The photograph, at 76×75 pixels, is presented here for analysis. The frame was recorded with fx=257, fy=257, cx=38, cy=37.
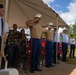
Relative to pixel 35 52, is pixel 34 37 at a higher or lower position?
higher

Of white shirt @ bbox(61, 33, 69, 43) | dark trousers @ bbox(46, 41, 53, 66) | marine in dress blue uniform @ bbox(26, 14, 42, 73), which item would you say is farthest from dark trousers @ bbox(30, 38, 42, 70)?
white shirt @ bbox(61, 33, 69, 43)

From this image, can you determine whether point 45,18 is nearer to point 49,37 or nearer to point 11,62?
point 49,37

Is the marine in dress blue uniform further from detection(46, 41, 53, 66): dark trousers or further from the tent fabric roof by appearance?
the tent fabric roof

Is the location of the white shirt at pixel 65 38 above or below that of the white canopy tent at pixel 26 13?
below

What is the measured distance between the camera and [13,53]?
8.12 metres

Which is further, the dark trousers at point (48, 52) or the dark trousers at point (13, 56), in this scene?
the dark trousers at point (48, 52)

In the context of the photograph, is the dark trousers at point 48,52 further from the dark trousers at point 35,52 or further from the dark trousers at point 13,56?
the dark trousers at point 13,56

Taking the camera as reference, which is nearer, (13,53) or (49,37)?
(13,53)

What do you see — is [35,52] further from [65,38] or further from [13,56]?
[65,38]

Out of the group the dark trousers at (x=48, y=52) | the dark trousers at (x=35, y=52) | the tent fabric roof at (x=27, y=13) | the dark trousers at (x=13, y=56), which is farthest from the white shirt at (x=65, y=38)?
the dark trousers at (x=13, y=56)

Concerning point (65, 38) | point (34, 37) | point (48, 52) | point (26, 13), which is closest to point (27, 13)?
point (26, 13)

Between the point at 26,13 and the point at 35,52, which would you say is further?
the point at 26,13

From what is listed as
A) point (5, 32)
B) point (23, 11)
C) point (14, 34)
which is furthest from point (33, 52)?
point (23, 11)

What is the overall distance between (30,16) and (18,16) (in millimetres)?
725
